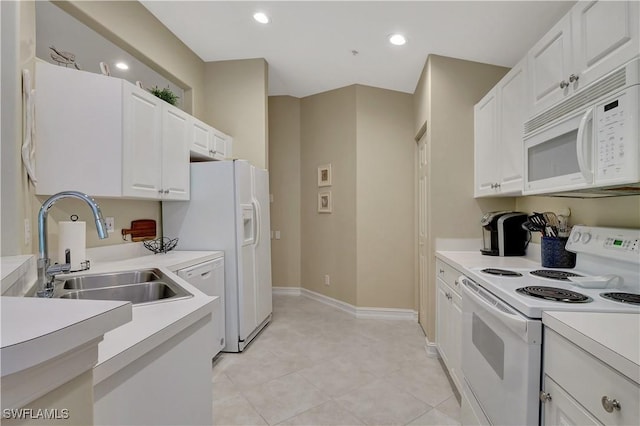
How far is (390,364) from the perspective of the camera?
2586mm

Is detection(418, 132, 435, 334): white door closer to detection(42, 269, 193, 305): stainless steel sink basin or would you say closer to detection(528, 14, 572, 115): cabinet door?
detection(528, 14, 572, 115): cabinet door

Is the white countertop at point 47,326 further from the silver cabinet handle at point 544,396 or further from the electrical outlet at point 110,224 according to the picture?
the electrical outlet at point 110,224

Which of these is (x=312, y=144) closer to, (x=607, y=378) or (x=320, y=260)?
Result: (x=320, y=260)

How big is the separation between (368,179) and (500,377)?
2.70 meters

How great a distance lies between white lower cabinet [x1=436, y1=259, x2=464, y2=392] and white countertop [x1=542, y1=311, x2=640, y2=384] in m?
0.98

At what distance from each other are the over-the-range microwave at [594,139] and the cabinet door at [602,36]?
0.07 metres

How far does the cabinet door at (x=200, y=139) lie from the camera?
297 cm

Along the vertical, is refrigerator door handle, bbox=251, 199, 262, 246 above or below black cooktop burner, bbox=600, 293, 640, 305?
above

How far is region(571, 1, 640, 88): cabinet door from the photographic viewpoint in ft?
3.97

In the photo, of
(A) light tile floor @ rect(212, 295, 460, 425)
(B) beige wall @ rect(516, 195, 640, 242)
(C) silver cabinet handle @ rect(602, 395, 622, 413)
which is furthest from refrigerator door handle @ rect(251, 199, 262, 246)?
(C) silver cabinet handle @ rect(602, 395, 622, 413)

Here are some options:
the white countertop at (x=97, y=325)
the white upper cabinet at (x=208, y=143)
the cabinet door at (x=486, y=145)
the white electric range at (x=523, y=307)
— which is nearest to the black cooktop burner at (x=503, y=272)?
the white electric range at (x=523, y=307)

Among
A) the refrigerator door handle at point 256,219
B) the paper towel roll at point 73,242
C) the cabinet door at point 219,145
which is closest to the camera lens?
the paper towel roll at point 73,242

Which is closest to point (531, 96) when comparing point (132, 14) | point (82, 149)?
point (82, 149)

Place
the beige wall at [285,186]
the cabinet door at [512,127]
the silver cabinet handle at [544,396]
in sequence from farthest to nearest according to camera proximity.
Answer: the beige wall at [285,186], the cabinet door at [512,127], the silver cabinet handle at [544,396]
